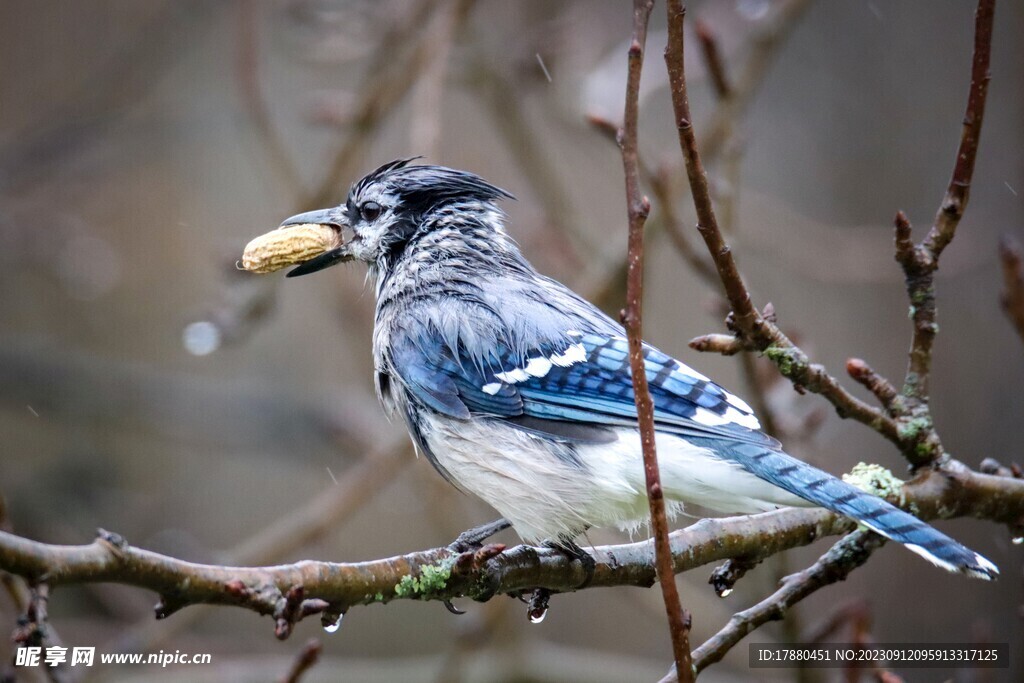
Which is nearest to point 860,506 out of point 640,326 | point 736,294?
point 736,294

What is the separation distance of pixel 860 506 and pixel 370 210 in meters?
2.15

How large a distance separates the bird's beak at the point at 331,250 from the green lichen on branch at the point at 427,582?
1583mm

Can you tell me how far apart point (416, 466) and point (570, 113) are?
1847 millimetres

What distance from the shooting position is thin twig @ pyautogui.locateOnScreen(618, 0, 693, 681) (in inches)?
69.4

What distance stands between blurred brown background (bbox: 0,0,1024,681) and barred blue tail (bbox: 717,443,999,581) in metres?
1.41

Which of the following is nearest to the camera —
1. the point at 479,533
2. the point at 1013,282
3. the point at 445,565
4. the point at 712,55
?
the point at 445,565

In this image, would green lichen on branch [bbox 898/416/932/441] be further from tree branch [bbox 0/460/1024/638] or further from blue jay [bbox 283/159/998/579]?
blue jay [bbox 283/159/998/579]

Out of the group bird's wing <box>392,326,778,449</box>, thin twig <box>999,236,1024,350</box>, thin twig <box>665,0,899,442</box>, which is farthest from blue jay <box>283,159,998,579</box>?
thin twig <box>999,236,1024,350</box>

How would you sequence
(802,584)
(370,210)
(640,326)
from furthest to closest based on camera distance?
(370,210) → (802,584) → (640,326)

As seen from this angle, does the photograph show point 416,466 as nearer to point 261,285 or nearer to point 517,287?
point 261,285

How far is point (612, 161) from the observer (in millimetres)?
6391

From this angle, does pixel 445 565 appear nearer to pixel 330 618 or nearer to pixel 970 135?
pixel 330 618

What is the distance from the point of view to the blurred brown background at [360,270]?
15.6 ft

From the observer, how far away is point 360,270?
4.53 m
